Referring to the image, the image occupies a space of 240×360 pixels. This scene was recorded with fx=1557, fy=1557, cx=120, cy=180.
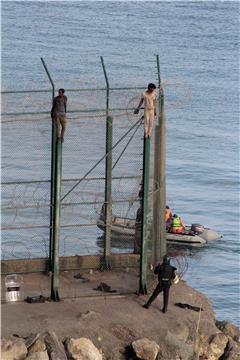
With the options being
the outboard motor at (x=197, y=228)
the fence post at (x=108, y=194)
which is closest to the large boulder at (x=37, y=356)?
the fence post at (x=108, y=194)

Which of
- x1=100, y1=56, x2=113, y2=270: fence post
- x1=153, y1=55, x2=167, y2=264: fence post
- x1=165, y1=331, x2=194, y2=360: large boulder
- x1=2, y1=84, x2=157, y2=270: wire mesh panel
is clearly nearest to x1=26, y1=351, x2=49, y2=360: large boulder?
x1=165, y1=331, x2=194, y2=360: large boulder

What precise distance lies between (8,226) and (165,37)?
2442 inches

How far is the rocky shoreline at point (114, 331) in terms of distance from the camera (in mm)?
28469

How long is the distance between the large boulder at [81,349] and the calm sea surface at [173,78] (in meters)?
5.60

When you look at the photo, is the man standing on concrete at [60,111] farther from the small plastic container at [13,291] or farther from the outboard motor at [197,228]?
the outboard motor at [197,228]

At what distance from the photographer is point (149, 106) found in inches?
1232

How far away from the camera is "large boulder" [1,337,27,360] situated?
27.8 m

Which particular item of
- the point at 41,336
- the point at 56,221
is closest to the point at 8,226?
the point at 56,221

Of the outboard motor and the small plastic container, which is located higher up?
the outboard motor

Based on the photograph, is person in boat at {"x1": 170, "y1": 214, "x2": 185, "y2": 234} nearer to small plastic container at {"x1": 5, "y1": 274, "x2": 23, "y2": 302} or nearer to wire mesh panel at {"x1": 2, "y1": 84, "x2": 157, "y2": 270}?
wire mesh panel at {"x1": 2, "y1": 84, "x2": 157, "y2": 270}

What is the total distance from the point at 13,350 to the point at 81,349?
1399 millimetres

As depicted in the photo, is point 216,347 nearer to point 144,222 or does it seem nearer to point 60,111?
point 144,222

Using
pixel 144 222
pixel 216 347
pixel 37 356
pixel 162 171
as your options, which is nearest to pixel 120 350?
pixel 37 356

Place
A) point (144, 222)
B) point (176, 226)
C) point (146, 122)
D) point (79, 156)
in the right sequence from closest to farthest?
point (144, 222) < point (146, 122) < point (79, 156) < point (176, 226)
